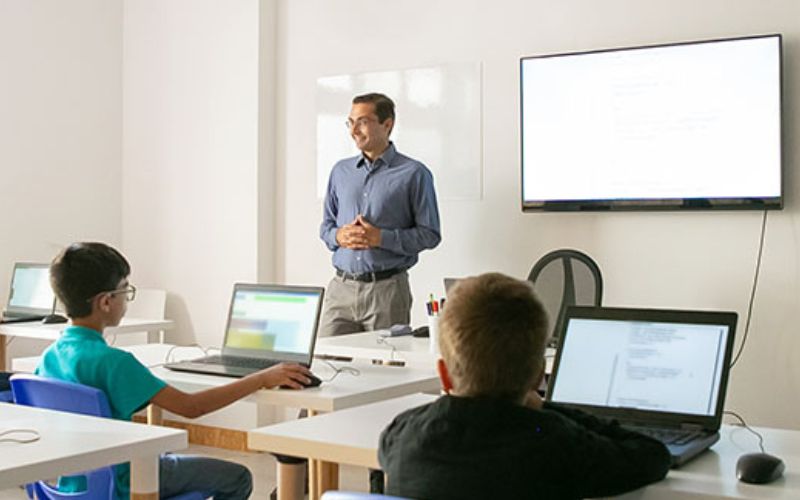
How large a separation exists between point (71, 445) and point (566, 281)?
9.09ft


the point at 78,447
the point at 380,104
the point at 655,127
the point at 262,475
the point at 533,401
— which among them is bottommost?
the point at 262,475

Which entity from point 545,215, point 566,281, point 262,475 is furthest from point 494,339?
point 262,475

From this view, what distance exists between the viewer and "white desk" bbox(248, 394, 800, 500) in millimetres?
1771

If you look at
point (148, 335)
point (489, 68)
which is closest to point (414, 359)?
point (489, 68)

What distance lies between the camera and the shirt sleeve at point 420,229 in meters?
4.81

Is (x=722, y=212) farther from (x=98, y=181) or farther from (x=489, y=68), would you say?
(x=98, y=181)

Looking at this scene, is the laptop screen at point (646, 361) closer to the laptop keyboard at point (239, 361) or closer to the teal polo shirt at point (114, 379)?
the teal polo shirt at point (114, 379)

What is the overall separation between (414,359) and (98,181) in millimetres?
3649

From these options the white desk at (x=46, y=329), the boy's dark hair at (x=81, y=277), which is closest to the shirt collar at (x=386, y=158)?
the white desk at (x=46, y=329)

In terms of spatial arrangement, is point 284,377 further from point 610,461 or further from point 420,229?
point 420,229

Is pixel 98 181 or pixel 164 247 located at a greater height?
pixel 98 181

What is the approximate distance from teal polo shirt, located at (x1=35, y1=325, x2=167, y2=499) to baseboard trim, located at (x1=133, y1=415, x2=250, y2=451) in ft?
11.2

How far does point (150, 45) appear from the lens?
Answer: 262 inches

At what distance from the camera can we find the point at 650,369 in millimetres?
2236
